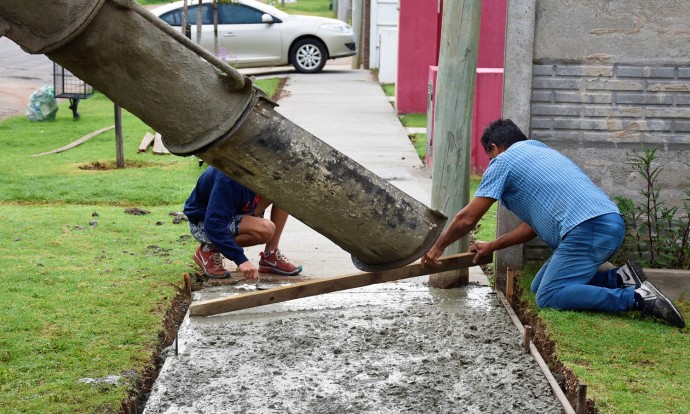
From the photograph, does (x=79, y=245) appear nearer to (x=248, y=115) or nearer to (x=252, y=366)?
(x=252, y=366)

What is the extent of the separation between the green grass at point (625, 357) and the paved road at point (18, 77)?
1293cm

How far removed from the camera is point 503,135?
6652 mm

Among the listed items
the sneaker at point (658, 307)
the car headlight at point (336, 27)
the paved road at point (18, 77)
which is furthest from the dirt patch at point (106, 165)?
the car headlight at point (336, 27)

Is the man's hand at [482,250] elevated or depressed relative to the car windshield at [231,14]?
depressed

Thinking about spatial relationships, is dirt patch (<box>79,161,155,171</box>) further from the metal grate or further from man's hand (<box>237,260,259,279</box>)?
man's hand (<box>237,260,259,279</box>)

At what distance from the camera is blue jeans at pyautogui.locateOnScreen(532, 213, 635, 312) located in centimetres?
632

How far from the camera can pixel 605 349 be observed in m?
5.68

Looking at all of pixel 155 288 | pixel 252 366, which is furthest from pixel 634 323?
pixel 155 288

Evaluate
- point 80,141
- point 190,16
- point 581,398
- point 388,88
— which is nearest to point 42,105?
point 80,141

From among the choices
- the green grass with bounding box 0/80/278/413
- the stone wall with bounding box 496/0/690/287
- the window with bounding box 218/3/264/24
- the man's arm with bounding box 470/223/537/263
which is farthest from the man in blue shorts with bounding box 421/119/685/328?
the window with bounding box 218/3/264/24

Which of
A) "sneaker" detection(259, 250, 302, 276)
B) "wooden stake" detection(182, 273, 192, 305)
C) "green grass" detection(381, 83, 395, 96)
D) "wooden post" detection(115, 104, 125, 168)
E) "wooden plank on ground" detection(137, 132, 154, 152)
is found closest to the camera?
"wooden stake" detection(182, 273, 192, 305)

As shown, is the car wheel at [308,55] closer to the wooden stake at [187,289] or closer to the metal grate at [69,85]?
the metal grate at [69,85]

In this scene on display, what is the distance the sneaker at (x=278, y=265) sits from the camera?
7.39 m

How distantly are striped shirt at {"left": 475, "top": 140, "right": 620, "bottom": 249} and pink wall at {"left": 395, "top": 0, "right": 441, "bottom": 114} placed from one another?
9710 millimetres
